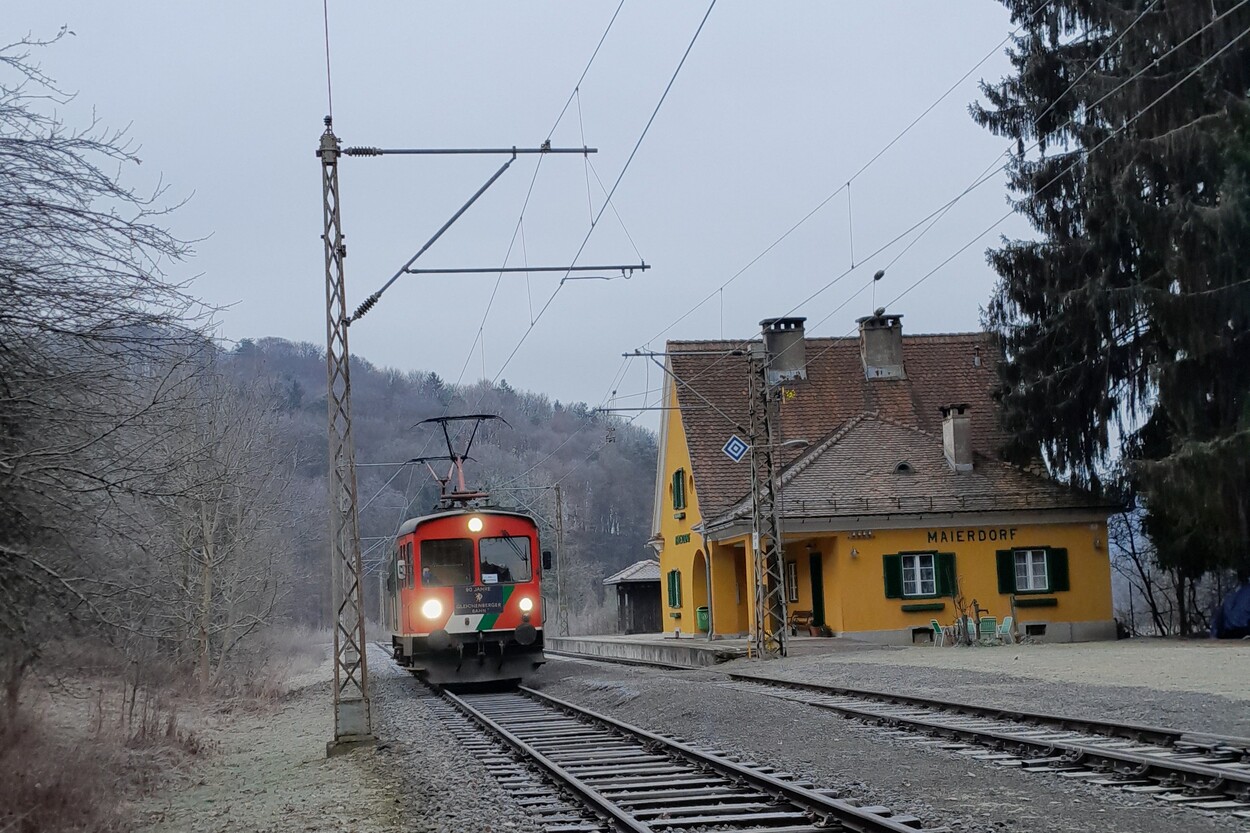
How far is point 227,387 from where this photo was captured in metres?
30.3

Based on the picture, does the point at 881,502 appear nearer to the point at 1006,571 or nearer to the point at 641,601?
the point at 1006,571

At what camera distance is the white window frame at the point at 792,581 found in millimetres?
32750

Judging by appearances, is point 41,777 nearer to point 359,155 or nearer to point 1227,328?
point 359,155

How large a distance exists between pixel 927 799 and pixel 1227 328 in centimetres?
1951

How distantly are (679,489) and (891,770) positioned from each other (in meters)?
27.2

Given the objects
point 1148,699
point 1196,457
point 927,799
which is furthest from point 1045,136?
point 927,799

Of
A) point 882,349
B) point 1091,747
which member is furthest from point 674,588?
point 1091,747

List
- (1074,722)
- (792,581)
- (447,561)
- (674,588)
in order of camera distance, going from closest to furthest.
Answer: (1074,722) → (447,561) → (792,581) → (674,588)

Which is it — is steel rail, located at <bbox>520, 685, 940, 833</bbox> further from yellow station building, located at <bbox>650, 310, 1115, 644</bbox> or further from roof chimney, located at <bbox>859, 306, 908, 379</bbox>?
roof chimney, located at <bbox>859, 306, 908, 379</bbox>

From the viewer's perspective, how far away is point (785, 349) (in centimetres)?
3581

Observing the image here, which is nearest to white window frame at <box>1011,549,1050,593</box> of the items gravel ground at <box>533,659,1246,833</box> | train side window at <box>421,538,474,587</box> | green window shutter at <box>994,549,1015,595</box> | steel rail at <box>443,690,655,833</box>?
green window shutter at <box>994,549,1015,595</box>

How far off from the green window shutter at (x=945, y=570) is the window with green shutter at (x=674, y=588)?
10.4 meters

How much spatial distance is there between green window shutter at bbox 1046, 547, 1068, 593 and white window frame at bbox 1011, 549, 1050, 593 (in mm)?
53

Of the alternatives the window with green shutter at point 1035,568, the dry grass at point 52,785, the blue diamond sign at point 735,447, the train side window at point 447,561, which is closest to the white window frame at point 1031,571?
the window with green shutter at point 1035,568
